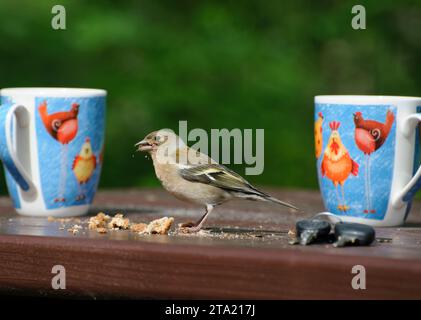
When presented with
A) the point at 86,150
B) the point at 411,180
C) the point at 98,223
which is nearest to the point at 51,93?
the point at 86,150

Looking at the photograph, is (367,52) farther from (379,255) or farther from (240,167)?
(379,255)

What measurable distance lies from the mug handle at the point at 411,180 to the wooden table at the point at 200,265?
0.56 ft

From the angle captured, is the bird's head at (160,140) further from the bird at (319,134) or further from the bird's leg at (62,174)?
the bird at (319,134)

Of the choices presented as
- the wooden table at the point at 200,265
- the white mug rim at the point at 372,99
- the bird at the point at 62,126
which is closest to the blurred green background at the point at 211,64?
the bird at the point at 62,126

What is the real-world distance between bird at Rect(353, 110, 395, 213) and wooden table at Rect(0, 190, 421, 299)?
0.25 m

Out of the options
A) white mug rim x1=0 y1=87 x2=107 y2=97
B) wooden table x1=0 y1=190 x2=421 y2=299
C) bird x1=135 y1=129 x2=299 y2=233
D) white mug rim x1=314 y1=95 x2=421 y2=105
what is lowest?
wooden table x1=0 y1=190 x2=421 y2=299

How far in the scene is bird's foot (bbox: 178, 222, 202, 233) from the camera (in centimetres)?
212

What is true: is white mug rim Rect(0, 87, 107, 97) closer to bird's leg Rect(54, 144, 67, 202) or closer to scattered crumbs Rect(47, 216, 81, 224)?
bird's leg Rect(54, 144, 67, 202)

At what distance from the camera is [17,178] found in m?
2.40

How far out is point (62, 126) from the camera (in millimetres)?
2408

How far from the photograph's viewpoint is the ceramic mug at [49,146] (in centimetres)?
239

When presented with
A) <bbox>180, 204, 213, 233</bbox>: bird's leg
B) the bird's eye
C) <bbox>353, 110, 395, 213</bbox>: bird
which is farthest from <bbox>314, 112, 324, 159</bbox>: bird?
the bird's eye
